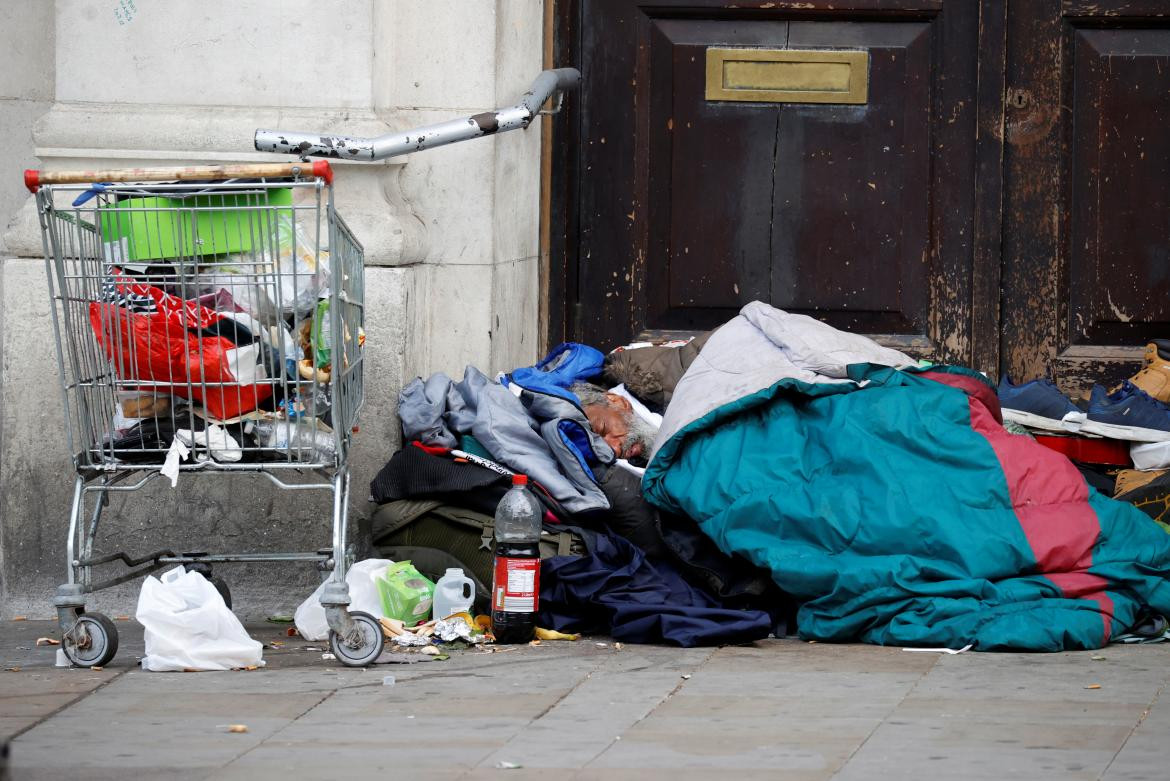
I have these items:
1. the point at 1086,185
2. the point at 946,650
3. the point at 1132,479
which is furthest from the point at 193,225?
the point at 1086,185

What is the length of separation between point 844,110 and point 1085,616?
7.42 ft

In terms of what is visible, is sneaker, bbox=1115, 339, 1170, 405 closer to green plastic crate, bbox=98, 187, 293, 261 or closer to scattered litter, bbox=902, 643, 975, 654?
scattered litter, bbox=902, 643, 975, 654

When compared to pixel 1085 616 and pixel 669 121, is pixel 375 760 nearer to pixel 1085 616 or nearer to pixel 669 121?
pixel 1085 616

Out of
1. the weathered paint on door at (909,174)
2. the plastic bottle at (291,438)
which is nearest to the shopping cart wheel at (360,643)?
the plastic bottle at (291,438)

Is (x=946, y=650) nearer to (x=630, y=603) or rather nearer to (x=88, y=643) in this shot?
(x=630, y=603)

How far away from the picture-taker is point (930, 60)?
584cm

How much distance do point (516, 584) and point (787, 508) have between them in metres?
0.84

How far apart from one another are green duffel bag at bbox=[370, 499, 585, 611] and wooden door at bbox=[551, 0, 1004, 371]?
1492 mm

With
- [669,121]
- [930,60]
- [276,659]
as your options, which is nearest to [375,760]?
[276,659]

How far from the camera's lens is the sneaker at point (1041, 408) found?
5.34 m

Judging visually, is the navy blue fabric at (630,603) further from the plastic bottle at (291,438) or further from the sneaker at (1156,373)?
the sneaker at (1156,373)

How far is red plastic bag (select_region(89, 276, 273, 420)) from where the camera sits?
4363 millimetres

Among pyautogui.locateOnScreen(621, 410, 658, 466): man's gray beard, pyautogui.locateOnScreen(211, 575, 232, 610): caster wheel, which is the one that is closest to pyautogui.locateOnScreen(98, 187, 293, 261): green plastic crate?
pyautogui.locateOnScreen(211, 575, 232, 610): caster wheel

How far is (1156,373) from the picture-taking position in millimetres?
5520
